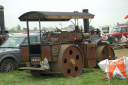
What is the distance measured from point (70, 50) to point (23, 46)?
1.44 metres

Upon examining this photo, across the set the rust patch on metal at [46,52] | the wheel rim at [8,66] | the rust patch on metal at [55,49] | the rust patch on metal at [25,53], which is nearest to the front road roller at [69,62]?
the rust patch on metal at [55,49]

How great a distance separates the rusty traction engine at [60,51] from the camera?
6588 mm

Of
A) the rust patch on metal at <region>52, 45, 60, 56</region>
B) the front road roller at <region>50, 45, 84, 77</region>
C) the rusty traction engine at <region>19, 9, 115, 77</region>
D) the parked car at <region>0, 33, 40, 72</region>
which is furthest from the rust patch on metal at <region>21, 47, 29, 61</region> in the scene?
the rust patch on metal at <region>52, 45, 60, 56</region>

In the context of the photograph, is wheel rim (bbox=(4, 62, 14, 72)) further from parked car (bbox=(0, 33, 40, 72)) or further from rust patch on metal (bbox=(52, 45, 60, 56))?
rust patch on metal (bbox=(52, 45, 60, 56))

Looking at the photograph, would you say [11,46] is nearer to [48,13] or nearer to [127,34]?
[48,13]

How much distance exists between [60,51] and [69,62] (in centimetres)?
50

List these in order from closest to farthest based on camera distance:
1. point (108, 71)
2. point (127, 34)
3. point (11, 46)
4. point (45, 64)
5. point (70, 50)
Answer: point (108, 71) → point (45, 64) → point (70, 50) → point (11, 46) → point (127, 34)

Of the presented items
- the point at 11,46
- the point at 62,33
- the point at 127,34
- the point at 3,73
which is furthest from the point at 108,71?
the point at 127,34

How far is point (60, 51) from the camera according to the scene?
672 centimetres

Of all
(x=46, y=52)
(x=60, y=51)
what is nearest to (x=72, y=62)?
(x=60, y=51)

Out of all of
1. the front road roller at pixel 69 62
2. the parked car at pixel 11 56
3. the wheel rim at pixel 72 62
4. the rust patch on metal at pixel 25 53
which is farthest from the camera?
the parked car at pixel 11 56

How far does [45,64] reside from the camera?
6.47m

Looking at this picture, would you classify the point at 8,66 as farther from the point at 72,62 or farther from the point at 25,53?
the point at 72,62

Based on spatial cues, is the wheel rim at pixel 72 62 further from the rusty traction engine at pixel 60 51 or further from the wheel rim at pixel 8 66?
the wheel rim at pixel 8 66
